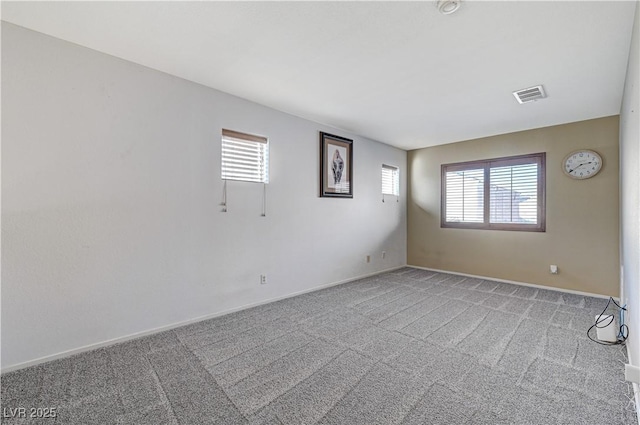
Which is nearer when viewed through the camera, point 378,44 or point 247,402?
point 247,402

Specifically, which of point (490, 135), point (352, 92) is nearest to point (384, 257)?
point (490, 135)

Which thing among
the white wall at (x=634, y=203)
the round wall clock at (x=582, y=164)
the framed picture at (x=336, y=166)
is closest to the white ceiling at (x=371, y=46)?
the white wall at (x=634, y=203)

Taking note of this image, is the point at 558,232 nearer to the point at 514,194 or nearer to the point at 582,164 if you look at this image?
the point at 514,194

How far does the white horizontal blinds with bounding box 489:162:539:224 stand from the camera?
464 cm

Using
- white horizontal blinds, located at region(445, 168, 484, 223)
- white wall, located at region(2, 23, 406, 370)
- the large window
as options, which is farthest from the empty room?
white horizontal blinds, located at region(445, 168, 484, 223)

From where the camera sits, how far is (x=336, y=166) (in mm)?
4691

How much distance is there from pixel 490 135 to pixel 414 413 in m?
4.85

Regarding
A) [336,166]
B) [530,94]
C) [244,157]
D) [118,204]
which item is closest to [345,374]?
[118,204]

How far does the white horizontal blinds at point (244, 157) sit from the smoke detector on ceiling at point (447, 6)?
241 centimetres

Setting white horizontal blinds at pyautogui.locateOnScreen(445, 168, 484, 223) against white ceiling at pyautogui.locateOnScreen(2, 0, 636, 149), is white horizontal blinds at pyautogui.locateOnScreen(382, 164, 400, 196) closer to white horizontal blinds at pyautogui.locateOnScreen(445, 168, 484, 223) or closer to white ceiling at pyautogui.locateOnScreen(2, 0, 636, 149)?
white horizontal blinds at pyautogui.locateOnScreen(445, 168, 484, 223)

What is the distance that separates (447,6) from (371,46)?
2.11 ft

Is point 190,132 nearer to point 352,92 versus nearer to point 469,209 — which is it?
point 352,92

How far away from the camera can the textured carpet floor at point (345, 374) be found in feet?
5.67

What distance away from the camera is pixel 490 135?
5020 mm
